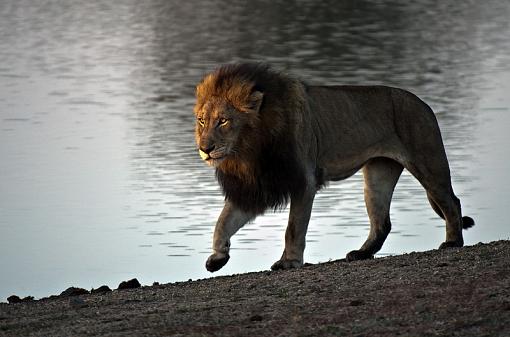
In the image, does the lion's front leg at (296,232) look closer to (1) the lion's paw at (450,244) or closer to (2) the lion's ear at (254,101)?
(2) the lion's ear at (254,101)

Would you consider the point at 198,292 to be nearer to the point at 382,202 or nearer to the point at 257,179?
the point at 257,179

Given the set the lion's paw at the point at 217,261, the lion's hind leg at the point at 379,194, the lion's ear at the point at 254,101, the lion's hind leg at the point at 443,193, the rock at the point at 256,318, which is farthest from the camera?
the lion's hind leg at the point at 379,194

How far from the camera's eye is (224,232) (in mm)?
8914

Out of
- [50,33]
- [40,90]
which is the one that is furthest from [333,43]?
[40,90]

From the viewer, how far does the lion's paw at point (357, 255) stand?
30.2 ft

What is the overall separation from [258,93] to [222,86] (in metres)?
0.20

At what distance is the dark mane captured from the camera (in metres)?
8.77

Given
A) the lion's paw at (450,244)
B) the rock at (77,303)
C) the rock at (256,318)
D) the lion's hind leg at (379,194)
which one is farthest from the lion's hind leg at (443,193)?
the rock at (256,318)

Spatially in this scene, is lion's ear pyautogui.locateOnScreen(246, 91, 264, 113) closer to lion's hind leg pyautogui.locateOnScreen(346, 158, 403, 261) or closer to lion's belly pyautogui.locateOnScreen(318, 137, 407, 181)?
lion's belly pyautogui.locateOnScreen(318, 137, 407, 181)

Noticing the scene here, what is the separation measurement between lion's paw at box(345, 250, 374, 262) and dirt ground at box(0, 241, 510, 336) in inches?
35.0

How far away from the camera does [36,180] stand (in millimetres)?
13062

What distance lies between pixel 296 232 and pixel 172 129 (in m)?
7.16

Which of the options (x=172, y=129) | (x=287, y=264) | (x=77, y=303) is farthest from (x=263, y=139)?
(x=172, y=129)

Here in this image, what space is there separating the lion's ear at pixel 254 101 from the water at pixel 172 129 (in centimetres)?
147
